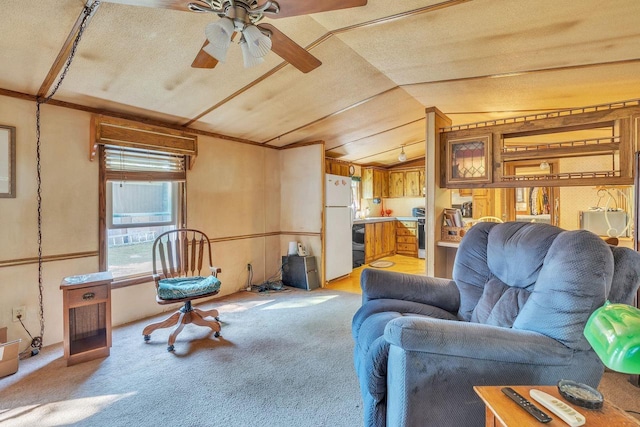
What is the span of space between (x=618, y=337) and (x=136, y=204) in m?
3.74

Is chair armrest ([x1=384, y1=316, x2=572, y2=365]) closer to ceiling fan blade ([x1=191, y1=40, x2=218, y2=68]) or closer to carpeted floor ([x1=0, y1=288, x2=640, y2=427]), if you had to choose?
carpeted floor ([x1=0, y1=288, x2=640, y2=427])

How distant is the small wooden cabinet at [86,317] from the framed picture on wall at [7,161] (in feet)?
2.75

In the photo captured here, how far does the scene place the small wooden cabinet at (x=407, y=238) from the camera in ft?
23.4

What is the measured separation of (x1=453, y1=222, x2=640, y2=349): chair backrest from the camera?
1.16 m

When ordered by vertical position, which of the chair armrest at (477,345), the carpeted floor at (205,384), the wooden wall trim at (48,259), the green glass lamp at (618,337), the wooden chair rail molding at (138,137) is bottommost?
the carpeted floor at (205,384)

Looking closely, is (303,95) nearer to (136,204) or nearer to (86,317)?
(136,204)

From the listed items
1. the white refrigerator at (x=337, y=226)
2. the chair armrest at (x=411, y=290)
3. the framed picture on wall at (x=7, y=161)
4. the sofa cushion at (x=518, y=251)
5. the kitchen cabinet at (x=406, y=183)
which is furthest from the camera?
the kitchen cabinet at (x=406, y=183)

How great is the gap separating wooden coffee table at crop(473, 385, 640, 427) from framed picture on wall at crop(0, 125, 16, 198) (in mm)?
3436

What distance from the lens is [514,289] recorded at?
5.30ft

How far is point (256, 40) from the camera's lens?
5.29ft

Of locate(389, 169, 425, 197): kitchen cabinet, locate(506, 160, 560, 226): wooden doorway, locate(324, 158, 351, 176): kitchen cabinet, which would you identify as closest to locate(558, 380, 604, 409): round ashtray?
locate(506, 160, 560, 226): wooden doorway

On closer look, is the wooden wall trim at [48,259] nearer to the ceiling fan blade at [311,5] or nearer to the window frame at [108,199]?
the window frame at [108,199]

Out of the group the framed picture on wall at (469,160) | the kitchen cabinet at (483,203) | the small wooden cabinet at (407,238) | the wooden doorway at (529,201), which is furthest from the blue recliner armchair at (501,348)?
the small wooden cabinet at (407,238)

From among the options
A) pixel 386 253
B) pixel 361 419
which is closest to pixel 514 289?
pixel 361 419
